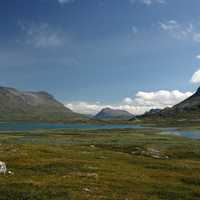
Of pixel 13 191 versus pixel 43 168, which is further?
pixel 43 168

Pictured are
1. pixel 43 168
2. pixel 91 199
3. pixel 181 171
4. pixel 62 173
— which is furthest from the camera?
pixel 181 171

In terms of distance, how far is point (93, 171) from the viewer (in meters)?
40.2

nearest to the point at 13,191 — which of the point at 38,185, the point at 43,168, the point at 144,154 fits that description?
the point at 38,185

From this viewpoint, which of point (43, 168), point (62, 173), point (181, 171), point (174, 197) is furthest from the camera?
point (181, 171)

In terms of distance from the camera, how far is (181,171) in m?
46.4

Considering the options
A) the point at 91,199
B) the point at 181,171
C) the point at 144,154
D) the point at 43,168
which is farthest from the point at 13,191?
the point at 144,154

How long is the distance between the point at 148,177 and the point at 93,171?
7446 mm

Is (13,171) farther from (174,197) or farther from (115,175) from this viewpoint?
(174,197)

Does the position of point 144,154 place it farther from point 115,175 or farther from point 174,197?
point 174,197

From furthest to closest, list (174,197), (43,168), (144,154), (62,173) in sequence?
Result: (144,154)
(43,168)
(62,173)
(174,197)

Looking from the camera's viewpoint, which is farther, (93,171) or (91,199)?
(93,171)

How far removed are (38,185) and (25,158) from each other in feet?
61.6

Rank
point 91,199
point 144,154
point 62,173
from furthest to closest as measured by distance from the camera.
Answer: point 144,154 < point 62,173 < point 91,199

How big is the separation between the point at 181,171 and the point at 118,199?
903 inches
